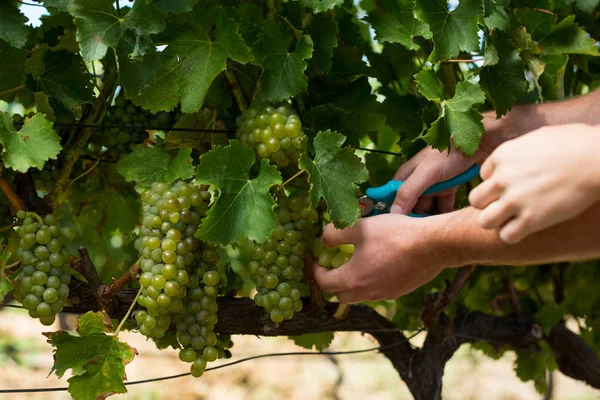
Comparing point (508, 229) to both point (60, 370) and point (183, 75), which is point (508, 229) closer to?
point (183, 75)

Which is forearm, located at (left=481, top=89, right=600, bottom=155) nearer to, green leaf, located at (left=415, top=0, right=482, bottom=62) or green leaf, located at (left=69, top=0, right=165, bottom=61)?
green leaf, located at (left=415, top=0, right=482, bottom=62)

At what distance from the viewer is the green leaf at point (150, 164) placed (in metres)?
1.16

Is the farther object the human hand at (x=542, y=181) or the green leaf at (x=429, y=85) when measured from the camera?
the green leaf at (x=429, y=85)

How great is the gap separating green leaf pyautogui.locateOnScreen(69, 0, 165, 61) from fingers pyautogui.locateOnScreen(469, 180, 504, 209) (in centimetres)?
50

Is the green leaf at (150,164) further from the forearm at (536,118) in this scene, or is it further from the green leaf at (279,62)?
the forearm at (536,118)

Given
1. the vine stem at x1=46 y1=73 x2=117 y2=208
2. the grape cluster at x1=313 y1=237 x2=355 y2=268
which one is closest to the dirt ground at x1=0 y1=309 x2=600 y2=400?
the vine stem at x1=46 y1=73 x2=117 y2=208

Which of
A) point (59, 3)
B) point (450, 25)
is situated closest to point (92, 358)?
point (59, 3)

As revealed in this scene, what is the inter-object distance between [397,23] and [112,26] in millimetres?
554

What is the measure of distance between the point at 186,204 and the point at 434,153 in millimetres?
460

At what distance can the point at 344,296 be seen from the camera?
4.05 ft

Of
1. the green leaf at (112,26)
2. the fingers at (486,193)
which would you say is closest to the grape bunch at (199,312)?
the green leaf at (112,26)

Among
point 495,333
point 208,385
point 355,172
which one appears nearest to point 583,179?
point 355,172

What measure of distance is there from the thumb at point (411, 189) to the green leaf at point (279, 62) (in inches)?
10.4

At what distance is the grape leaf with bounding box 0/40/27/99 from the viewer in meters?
1.17
